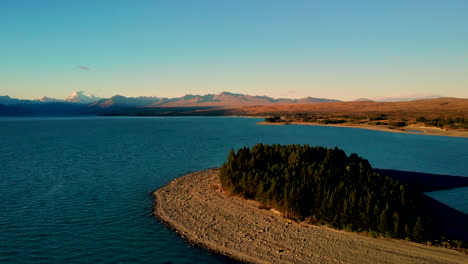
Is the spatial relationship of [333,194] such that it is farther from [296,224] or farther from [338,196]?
[296,224]

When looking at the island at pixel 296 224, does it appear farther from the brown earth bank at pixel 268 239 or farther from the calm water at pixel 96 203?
the calm water at pixel 96 203

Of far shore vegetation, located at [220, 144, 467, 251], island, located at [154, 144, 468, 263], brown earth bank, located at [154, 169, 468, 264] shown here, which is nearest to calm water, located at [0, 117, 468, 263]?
brown earth bank, located at [154, 169, 468, 264]

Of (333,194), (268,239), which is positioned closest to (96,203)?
(268,239)

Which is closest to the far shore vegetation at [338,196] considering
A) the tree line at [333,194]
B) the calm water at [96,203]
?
the tree line at [333,194]

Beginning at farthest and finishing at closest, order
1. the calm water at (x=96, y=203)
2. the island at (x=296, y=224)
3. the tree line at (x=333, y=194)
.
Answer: the tree line at (x=333, y=194) → the calm water at (x=96, y=203) → the island at (x=296, y=224)

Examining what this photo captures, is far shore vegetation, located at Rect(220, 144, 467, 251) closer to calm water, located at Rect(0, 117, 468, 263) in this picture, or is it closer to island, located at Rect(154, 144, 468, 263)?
island, located at Rect(154, 144, 468, 263)

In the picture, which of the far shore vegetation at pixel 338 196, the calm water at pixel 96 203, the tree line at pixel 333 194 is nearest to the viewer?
the calm water at pixel 96 203
